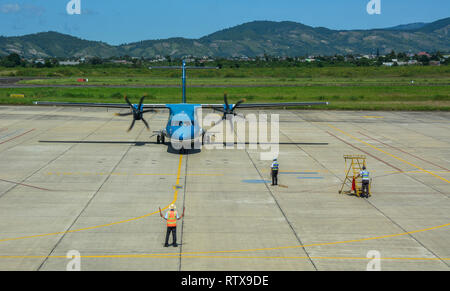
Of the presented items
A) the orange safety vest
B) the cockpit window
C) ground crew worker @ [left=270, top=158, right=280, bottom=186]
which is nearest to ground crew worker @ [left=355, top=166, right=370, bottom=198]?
ground crew worker @ [left=270, top=158, right=280, bottom=186]

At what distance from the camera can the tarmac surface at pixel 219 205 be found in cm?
1498

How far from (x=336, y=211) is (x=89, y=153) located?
61.4 ft

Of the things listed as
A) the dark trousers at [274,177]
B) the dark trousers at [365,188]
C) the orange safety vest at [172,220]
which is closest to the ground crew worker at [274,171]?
the dark trousers at [274,177]

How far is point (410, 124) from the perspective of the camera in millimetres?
48531

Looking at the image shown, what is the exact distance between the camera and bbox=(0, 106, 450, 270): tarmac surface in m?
15.0

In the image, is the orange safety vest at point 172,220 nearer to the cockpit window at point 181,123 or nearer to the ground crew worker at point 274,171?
the ground crew worker at point 274,171

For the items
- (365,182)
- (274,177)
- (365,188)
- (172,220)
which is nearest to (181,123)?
(274,177)

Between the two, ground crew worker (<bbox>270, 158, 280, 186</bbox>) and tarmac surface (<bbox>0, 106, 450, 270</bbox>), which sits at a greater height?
ground crew worker (<bbox>270, 158, 280, 186</bbox>)

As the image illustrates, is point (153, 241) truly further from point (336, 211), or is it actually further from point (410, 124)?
point (410, 124)

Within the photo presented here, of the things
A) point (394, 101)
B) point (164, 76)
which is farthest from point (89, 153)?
point (164, 76)

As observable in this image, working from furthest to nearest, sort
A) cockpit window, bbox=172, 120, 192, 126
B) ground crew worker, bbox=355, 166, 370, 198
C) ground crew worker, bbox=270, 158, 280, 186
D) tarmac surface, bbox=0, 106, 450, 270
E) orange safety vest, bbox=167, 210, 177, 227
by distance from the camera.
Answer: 1. cockpit window, bbox=172, 120, 192, 126
2. ground crew worker, bbox=270, 158, 280, 186
3. ground crew worker, bbox=355, 166, 370, 198
4. orange safety vest, bbox=167, 210, 177, 227
5. tarmac surface, bbox=0, 106, 450, 270

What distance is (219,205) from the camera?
20.7 metres

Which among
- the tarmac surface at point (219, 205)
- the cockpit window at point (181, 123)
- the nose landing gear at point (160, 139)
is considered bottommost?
the tarmac surface at point (219, 205)

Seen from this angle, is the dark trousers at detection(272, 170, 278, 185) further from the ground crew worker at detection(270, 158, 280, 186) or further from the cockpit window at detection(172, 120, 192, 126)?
the cockpit window at detection(172, 120, 192, 126)
